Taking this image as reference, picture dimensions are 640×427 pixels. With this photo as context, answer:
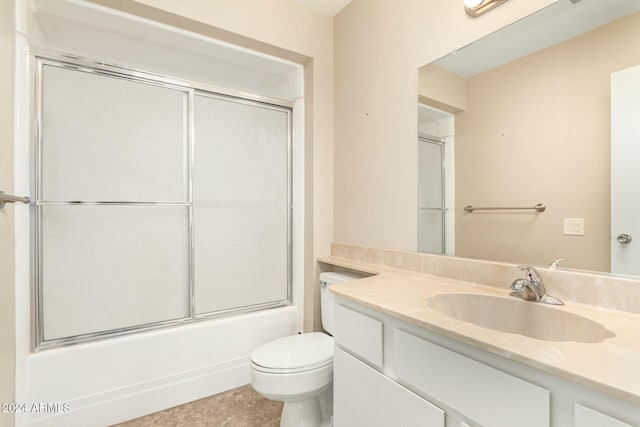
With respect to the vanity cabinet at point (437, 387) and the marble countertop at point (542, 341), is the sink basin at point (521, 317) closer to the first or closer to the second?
the marble countertop at point (542, 341)

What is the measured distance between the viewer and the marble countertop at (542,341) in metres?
0.52

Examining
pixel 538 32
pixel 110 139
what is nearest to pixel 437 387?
pixel 538 32

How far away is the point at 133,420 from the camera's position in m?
1.59

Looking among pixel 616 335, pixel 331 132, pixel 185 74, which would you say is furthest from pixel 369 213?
pixel 185 74

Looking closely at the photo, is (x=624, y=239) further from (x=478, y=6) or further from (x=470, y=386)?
(x=478, y=6)

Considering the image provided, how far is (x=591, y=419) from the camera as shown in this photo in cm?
53

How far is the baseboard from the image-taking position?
1471 mm

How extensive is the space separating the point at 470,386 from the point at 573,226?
0.72 meters

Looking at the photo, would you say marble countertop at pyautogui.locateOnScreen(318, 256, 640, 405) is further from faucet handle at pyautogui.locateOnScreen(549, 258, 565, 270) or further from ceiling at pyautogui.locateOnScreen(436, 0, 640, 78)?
ceiling at pyautogui.locateOnScreen(436, 0, 640, 78)

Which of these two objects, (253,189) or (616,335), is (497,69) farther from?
(253,189)

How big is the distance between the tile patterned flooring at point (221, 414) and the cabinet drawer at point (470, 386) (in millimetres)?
1109

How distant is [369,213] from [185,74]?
1.75 metres

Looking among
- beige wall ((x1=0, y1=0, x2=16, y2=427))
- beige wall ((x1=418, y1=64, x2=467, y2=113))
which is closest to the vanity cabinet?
beige wall ((x1=418, y1=64, x2=467, y2=113))

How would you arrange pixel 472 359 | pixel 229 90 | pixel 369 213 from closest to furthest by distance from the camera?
pixel 472 359 → pixel 369 213 → pixel 229 90
